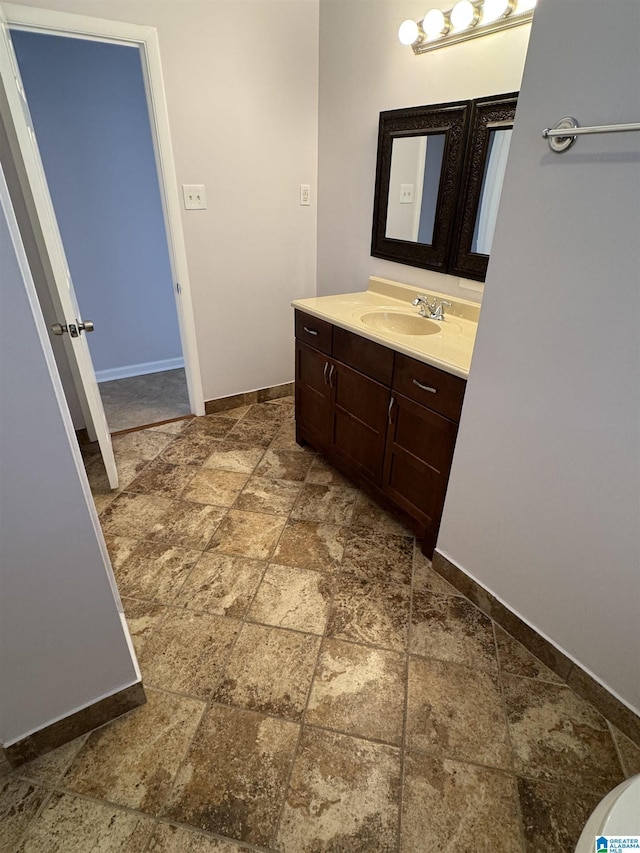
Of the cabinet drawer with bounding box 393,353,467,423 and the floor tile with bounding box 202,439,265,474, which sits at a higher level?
the cabinet drawer with bounding box 393,353,467,423

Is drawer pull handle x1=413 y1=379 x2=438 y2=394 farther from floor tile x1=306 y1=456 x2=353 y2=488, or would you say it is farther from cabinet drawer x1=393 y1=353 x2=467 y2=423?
floor tile x1=306 y1=456 x2=353 y2=488

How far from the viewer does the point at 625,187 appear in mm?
933

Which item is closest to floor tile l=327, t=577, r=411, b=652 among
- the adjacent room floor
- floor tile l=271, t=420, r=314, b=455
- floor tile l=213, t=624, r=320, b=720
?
floor tile l=213, t=624, r=320, b=720

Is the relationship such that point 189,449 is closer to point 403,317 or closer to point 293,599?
point 293,599

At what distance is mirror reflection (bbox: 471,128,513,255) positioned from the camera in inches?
67.8

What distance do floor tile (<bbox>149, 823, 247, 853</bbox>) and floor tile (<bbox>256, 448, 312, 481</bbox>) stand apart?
58.8 inches

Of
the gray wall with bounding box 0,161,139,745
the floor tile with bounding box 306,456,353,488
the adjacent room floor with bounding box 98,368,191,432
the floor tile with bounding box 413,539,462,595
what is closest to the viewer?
the gray wall with bounding box 0,161,139,745

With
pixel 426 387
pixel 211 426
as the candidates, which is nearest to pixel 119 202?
pixel 211 426

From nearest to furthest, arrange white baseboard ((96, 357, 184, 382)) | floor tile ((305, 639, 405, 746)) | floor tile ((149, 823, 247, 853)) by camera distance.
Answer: floor tile ((149, 823, 247, 853)) < floor tile ((305, 639, 405, 746)) < white baseboard ((96, 357, 184, 382))

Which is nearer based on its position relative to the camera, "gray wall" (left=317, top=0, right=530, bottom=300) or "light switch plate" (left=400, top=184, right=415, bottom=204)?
"gray wall" (left=317, top=0, right=530, bottom=300)

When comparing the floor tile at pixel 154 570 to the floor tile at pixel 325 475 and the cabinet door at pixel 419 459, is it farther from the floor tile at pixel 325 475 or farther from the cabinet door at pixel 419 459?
the cabinet door at pixel 419 459

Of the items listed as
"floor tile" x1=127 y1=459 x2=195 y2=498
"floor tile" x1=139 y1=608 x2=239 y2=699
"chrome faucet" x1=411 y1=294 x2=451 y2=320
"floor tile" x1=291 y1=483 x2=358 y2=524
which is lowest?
"floor tile" x1=139 y1=608 x2=239 y2=699

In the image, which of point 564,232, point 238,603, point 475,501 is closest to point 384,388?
point 475,501

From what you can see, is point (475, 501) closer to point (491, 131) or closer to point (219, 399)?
point (491, 131)
